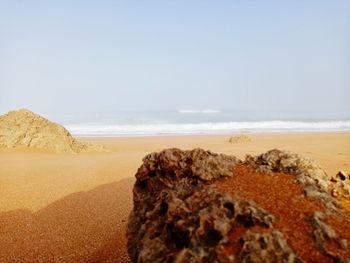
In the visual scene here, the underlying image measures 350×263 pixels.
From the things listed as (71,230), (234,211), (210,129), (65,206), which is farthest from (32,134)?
(210,129)

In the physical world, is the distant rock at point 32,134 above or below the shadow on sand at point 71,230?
above

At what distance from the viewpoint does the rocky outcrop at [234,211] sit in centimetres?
266

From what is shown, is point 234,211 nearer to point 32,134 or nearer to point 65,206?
A: point 65,206

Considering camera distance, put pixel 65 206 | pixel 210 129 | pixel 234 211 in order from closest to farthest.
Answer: pixel 234 211
pixel 65 206
pixel 210 129

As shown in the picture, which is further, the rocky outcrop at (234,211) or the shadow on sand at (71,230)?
the shadow on sand at (71,230)

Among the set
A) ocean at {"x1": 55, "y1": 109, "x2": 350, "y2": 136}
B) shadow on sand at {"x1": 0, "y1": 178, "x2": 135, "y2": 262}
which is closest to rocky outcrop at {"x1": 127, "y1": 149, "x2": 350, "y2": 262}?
shadow on sand at {"x1": 0, "y1": 178, "x2": 135, "y2": 262}

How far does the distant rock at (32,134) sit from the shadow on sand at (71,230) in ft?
15.4

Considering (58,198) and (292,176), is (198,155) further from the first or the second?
(58,198)

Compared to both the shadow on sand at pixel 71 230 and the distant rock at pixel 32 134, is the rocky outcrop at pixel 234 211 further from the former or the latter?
the distant rock at pixel 32 134

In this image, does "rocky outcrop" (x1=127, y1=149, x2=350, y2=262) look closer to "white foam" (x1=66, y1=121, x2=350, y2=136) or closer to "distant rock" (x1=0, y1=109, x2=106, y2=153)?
"distant rock" (x1=0, y1=109, x2=106, y2=153)

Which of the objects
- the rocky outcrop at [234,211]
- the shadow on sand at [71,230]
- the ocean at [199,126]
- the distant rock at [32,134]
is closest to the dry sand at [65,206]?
the shadow on sand at [71,230]

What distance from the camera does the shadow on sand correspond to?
4840mm

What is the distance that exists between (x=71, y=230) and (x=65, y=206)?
41.2 inches

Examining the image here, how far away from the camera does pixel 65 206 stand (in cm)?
654
